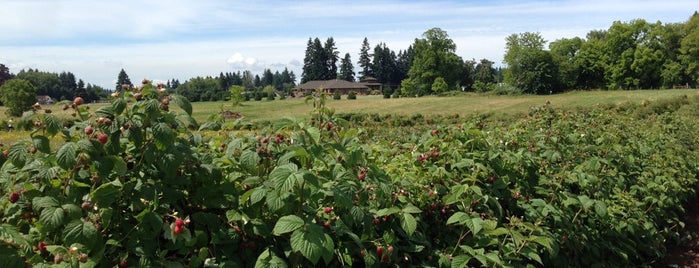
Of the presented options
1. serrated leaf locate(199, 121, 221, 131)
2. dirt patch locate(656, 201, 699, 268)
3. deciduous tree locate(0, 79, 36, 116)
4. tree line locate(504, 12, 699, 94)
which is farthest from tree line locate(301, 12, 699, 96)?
serrated leaf locate(199, 121, 221, 131)

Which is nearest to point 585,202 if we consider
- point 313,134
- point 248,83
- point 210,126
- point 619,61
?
point 313,134

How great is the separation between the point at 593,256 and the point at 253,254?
2538mm

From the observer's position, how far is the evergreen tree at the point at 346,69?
110 metres

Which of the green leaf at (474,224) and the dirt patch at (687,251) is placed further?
the dirt patch at (687,251)

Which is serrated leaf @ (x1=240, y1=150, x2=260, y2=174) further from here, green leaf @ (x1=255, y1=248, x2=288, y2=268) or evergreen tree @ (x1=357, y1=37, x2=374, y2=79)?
evergreen tree @ (x1=357, y1=37, x2=374, y2=79)

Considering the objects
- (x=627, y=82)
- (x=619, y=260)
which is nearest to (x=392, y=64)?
(x=627, y=82)

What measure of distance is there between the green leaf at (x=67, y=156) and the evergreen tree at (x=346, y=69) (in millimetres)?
108908

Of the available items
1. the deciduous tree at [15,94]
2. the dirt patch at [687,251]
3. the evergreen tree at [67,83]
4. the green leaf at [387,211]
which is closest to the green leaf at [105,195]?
the green leaf at [387,211]

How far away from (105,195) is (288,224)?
2.05ft

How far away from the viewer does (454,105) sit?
4575 cm

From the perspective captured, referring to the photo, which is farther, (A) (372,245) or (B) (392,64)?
(B) (392,64)

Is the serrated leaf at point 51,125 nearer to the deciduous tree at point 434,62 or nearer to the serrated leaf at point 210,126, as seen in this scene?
the serrated leaf at point 210,126

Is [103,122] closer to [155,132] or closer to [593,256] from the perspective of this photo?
[155,132]

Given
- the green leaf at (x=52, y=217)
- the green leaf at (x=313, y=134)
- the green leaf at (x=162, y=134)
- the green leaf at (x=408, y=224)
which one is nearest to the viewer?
the green leaf at (x=52, y=217)
